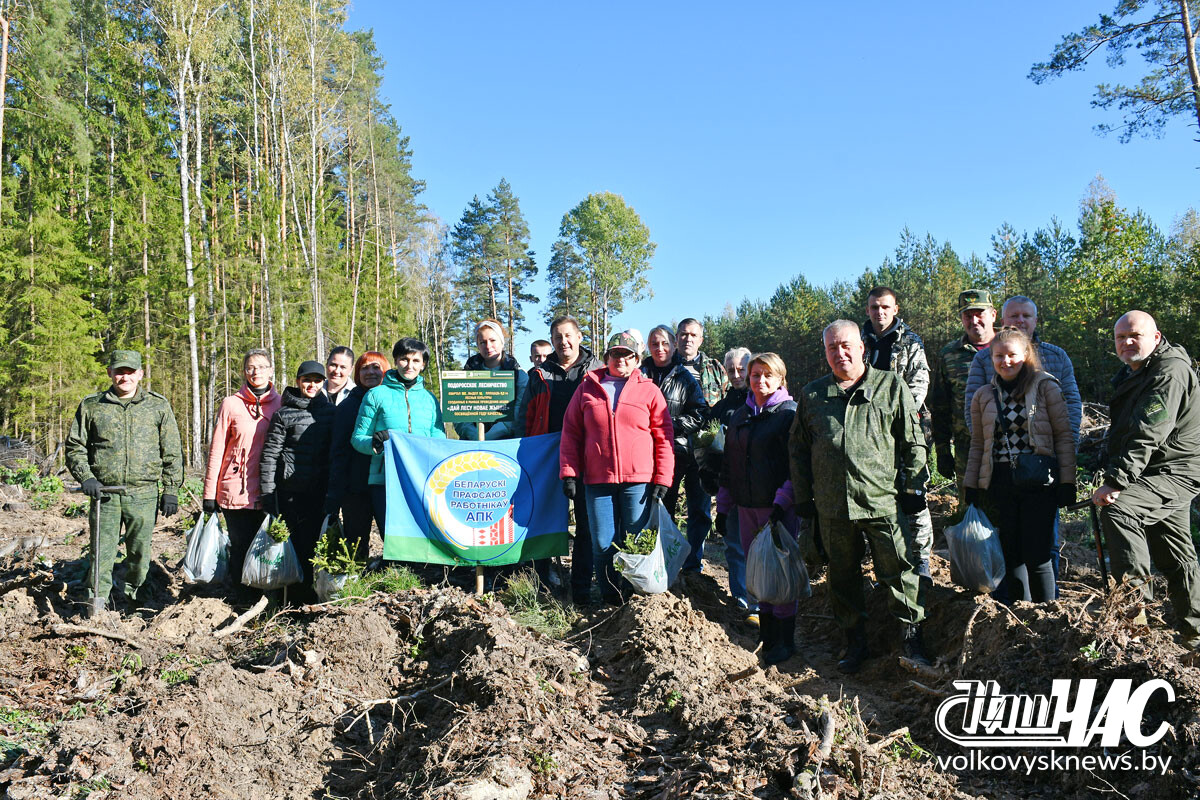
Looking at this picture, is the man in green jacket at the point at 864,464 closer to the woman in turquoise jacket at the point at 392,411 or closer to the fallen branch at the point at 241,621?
the woman in turquoise jacket at the point at 392,411

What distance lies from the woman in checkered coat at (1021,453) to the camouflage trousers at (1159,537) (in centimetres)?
29

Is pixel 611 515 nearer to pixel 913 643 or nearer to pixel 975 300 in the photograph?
pixel 913 643

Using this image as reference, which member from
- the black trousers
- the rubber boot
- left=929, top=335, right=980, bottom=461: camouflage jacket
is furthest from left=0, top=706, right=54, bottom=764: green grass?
left=929, top=335, right=980, bottom=461: camouflage jacket

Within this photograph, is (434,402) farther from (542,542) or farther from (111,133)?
(111,133)

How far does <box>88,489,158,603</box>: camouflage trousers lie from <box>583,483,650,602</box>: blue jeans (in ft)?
12.3

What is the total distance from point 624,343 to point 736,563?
2040 millimetres

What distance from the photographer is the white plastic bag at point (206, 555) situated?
5793 mm

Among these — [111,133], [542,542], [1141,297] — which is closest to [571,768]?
[542,542]

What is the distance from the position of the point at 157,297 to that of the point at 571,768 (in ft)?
74.8

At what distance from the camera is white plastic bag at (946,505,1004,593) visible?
4598 millimetres

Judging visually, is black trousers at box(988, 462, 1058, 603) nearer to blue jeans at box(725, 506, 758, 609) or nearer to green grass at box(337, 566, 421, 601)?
blue jeans at box(725, 506, 758, 609)

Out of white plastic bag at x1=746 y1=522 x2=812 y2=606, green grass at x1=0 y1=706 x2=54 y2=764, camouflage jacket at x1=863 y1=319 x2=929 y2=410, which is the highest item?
camouflage jacket at x1=863 y1=319 x2=929 y2=410

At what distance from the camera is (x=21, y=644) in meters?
5.39

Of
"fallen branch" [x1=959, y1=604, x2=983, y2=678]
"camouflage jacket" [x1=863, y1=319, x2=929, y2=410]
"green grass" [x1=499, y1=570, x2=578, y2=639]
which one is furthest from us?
"camouflage jacket" [x1=863, y1=319, x2=929, y2=410]
